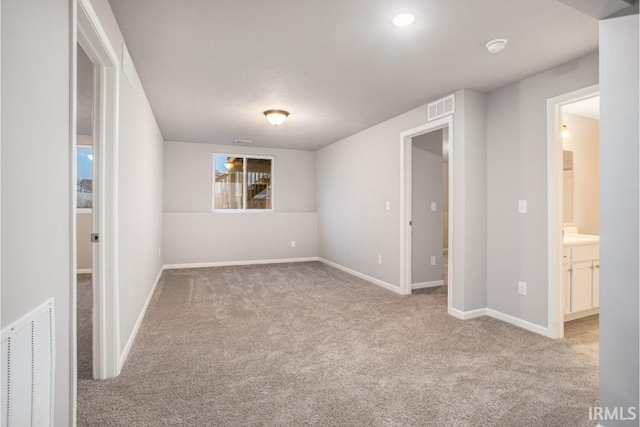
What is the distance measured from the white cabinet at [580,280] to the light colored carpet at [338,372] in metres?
0.66

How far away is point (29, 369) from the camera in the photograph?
40.9 inches

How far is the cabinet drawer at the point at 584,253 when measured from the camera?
3.33 metres

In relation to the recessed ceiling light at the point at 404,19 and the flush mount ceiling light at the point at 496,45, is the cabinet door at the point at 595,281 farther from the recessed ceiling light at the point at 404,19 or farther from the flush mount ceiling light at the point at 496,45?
the recessed ceiling light at the point at 404,19

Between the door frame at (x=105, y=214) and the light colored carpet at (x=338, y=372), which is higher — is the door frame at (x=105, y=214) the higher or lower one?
the higher one

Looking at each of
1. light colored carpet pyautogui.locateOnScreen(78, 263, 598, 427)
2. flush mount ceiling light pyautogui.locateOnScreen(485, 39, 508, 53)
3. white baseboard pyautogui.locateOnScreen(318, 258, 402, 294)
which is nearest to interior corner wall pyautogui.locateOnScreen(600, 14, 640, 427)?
light colored carpet pyautogui.locateOnScreen(78, 263, 598, 427)

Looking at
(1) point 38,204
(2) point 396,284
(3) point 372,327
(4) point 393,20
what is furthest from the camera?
(2) point 396,284

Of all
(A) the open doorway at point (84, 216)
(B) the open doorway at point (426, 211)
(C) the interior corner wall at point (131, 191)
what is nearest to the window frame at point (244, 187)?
(A) the open doorway at point (84, 216)

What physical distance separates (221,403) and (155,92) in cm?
310

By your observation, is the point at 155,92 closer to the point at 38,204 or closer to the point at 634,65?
the point at 38,204

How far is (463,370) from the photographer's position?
7.77ft

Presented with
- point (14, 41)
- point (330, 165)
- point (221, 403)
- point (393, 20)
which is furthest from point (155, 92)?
point (330, 165)

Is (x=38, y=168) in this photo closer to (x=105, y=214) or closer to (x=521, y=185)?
(x=105, y=214)

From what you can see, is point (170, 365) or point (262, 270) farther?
point (262, 270)

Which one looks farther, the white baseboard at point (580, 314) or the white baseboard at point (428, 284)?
the white baseboard at point (428, 284)
